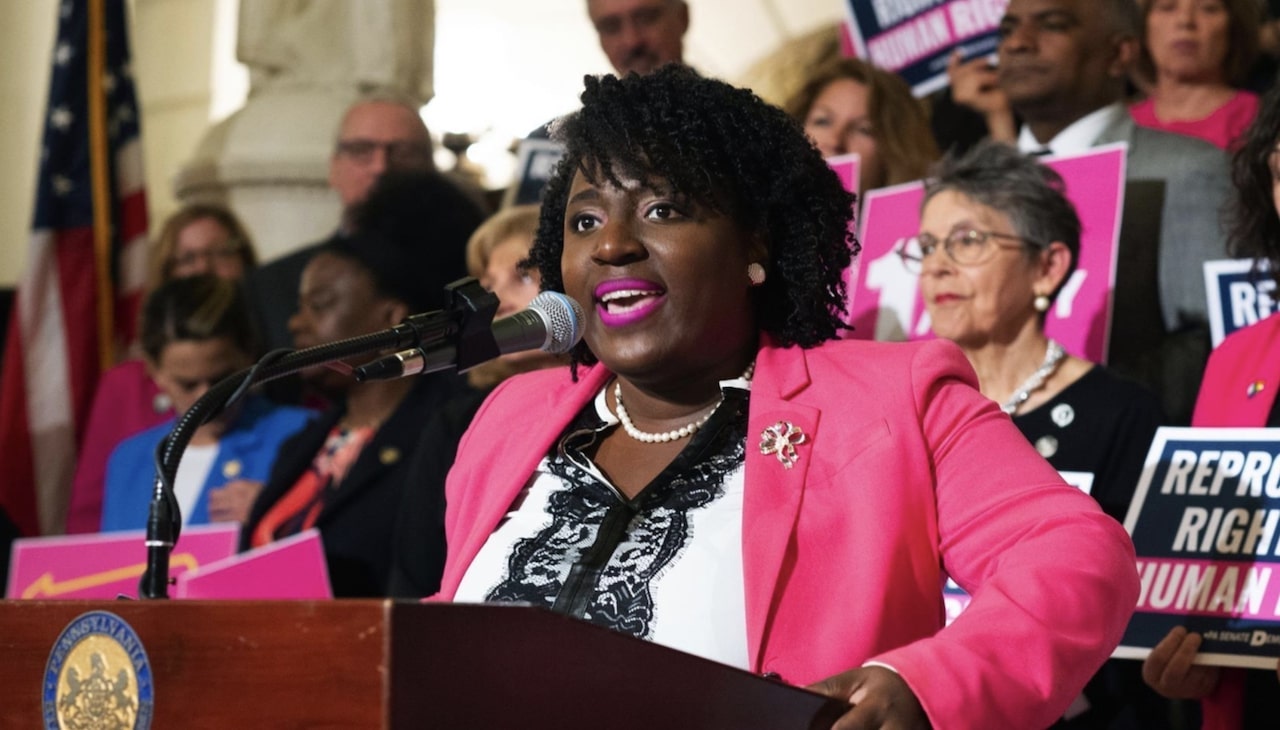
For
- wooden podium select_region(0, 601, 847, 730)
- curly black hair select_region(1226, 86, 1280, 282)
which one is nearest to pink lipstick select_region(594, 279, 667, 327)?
wooden podium select_region(0, 601, 847, 730)

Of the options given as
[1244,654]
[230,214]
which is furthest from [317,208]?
[1244,654]

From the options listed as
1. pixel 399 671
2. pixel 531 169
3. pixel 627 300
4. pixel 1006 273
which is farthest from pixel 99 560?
pixel 399 671

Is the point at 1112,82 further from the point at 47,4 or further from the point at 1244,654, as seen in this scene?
the point at 47,4

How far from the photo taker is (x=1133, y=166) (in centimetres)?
427

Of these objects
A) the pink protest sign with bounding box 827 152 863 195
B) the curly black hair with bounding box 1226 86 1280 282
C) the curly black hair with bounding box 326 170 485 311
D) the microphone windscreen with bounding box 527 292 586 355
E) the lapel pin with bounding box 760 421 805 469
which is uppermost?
the microphone windscreen with bounding box 527 292 586 355

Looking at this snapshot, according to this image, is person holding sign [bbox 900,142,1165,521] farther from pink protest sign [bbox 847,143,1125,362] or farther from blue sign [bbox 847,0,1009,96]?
blue sign [bbox 847,0,1009,96]

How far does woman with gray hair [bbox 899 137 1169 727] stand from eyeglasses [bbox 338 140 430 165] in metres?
2.31

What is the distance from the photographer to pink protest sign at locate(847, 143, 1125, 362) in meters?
3.92

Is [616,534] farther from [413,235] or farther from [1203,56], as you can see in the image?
[413,235]

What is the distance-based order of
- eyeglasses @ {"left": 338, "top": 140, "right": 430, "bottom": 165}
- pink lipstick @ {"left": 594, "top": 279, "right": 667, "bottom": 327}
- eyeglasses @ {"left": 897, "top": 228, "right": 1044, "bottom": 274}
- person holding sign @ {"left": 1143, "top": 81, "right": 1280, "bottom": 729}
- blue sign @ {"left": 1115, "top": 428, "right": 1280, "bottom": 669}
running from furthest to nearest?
1. eyeglasses @ {"left": 338, "top": 140, "right": 430, "bottom": 165}
2. eyeglasses @ {"left": 897, "top": 228, "right": 1044, "bottom": 274}
3. person holding sign @ {"left": 1143, "top": 81, "right": 1280, "bottom": 729}
4. blue sign @ {"left": 1115, "top": 428, "right": 1280, "bottom": 669}
5. pink lipstick @ {"left": 594, "top": 279, "right": 667, "bottom": 327}

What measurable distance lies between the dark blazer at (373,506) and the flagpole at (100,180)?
2807 millimetres

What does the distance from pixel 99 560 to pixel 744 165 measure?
9.82 feet

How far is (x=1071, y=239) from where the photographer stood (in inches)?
153

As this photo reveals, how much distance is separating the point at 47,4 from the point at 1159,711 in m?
6.83
